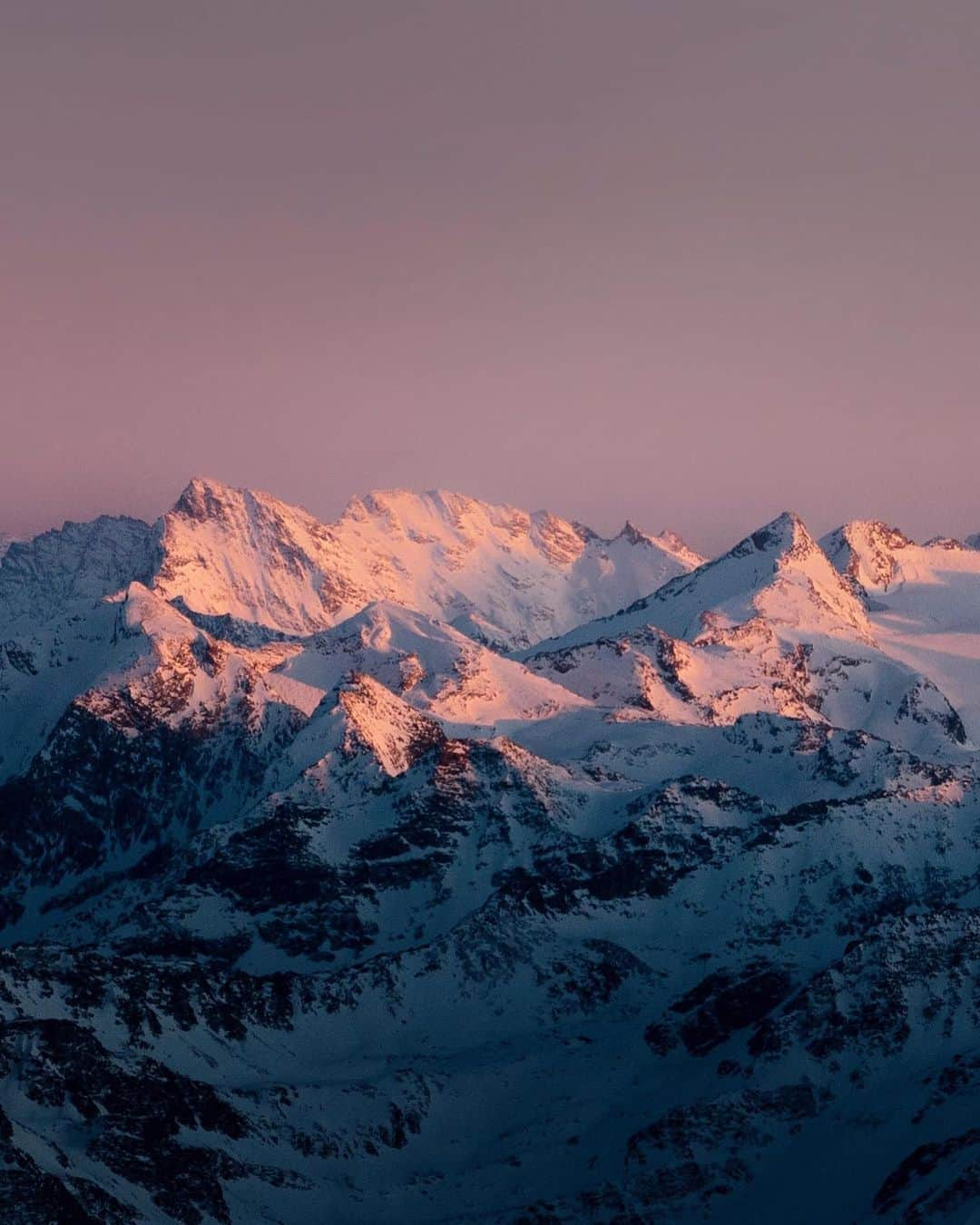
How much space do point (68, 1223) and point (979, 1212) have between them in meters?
90.8

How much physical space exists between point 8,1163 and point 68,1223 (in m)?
9.05

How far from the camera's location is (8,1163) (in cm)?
19938

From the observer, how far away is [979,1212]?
200 meters

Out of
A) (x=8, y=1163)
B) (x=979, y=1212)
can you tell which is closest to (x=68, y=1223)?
(x=8, y=1163)

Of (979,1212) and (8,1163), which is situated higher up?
(8,1163)

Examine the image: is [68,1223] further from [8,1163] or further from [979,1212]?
[979,1212]

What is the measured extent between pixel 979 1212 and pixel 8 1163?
97.7 metres

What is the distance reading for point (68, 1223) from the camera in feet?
643

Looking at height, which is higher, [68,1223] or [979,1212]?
[68,1223]
